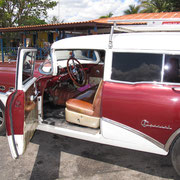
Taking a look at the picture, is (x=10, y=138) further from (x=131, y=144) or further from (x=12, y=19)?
(x=12, y=19)

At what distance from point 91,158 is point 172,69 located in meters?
1.90

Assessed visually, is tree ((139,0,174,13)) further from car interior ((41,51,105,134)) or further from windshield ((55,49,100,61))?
car interior ((41,51,105,134))

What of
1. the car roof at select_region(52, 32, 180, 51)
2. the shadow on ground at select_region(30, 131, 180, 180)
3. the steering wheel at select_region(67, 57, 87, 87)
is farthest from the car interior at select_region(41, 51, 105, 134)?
the car roof at select_region(52, 32, 180, 51)

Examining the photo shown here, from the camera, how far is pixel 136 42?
8.66 ft

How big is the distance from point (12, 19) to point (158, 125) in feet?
73.3

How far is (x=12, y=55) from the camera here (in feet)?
55.9

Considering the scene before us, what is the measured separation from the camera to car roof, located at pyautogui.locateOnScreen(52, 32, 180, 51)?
2502 millimetres

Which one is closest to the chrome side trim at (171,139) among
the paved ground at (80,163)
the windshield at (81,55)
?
the paved ground at (80,163)

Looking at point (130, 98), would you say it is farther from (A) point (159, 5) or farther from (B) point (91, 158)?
(A) point (159, 5)

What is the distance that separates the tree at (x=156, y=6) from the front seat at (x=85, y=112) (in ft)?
86.2

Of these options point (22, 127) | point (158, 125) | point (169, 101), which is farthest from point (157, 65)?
point (22, 127)

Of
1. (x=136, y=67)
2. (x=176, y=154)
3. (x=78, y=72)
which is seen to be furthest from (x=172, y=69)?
(x=78, y=72)

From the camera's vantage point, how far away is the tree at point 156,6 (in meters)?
25.3

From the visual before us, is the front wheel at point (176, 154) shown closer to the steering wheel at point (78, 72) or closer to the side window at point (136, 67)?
the side window at point (136, 67)
